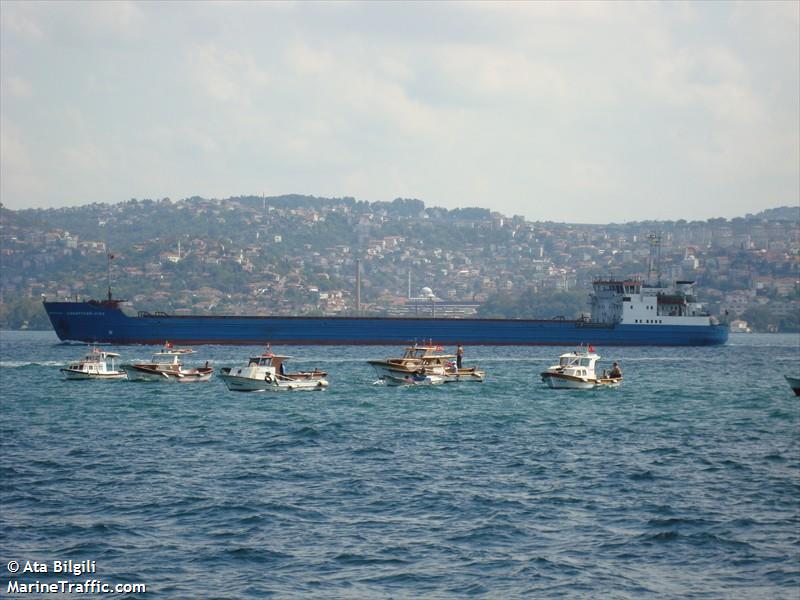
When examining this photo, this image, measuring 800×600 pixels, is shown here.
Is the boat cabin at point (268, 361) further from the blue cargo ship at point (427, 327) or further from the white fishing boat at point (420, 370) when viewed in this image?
the blue cargo ship at point (427, 327)

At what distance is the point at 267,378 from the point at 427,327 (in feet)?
185

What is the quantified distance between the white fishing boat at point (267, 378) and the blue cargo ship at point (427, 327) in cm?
5179

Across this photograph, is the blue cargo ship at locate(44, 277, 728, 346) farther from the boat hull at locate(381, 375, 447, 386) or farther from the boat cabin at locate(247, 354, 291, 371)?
the boat cabin at locate(247, 354, 291, 371)

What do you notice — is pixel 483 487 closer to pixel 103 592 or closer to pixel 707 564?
pixel 707 564

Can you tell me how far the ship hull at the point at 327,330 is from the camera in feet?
363

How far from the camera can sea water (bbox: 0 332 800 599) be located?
2211 centimetres

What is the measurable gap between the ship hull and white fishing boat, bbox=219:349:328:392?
51.7 metres

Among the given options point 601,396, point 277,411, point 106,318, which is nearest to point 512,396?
point 601,396

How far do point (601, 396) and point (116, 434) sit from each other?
2657 cm

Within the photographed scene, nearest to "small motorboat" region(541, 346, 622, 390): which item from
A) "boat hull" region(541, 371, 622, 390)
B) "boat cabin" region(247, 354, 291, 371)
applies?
"boat hull" region(541, 371, 622, 390)

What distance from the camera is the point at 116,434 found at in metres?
41.7

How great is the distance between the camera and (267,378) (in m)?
58.9

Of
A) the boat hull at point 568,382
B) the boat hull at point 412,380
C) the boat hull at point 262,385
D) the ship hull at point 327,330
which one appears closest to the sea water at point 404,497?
the boat hull at point 262,385

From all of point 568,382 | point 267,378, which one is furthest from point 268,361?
point 568,382
